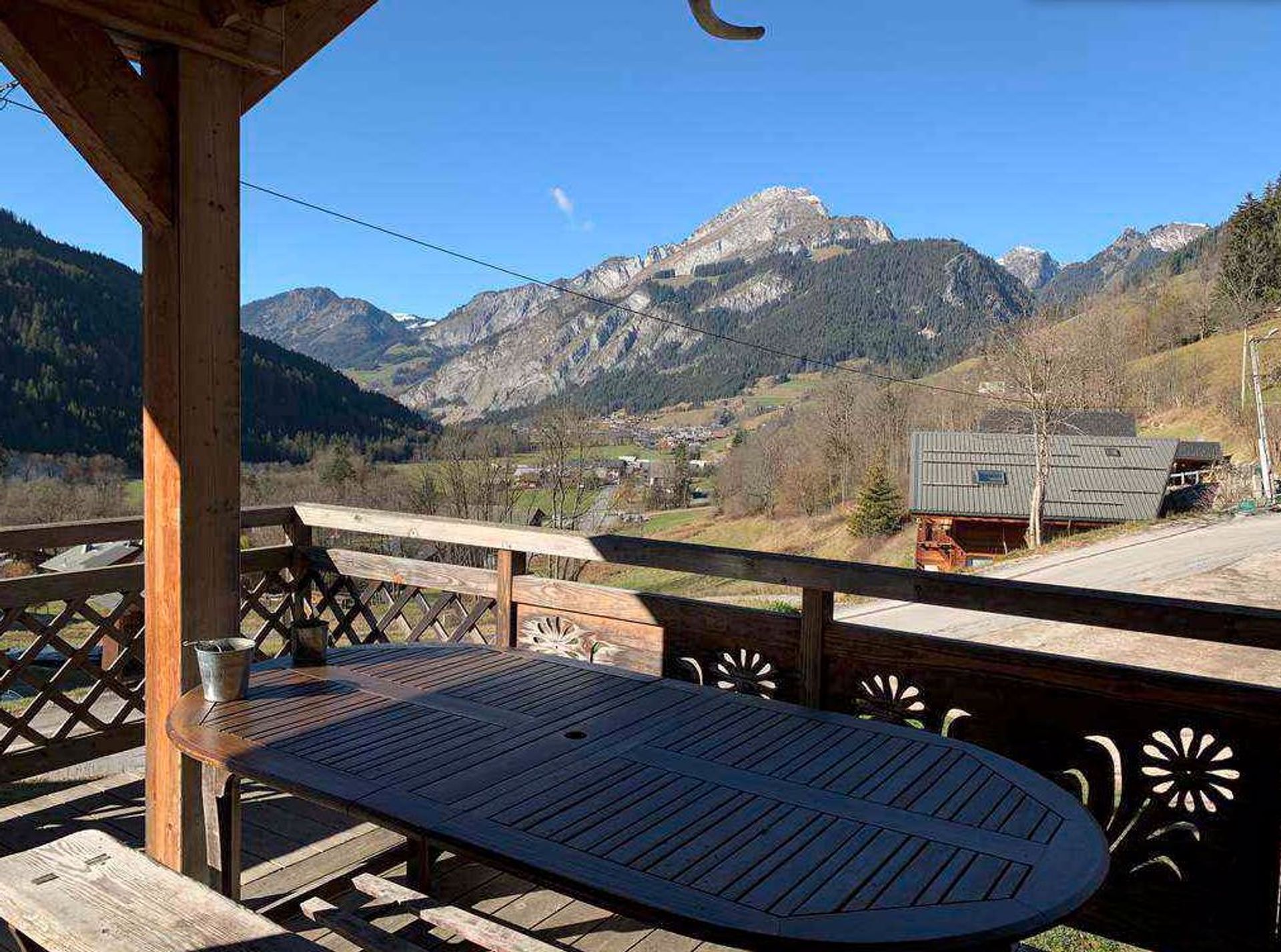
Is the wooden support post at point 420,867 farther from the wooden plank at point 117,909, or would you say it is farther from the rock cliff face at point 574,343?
the rock cliff face at point 574,343

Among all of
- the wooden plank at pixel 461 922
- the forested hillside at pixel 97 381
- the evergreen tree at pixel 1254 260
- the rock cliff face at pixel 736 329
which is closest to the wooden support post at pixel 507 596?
the wooden plank at pixel 461 922

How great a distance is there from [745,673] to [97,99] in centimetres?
227

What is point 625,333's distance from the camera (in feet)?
438

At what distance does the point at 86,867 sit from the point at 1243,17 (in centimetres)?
301

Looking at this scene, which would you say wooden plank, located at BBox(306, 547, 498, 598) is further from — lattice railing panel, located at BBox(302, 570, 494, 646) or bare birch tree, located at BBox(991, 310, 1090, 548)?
bare birch tree, located at BBox(991, 310, 1090, 548)

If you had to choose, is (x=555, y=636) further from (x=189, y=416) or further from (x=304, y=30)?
(x=304, y=30)

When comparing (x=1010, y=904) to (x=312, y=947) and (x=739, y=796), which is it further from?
(x=312, y=947)

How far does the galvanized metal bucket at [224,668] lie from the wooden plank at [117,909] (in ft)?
1.35

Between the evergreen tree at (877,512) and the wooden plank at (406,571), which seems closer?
the wooden plank at (406,571)

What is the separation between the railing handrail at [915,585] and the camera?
1.95 m

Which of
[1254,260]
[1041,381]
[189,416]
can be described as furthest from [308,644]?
[1254,260]

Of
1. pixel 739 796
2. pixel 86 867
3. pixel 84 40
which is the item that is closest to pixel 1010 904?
pixel 739 796

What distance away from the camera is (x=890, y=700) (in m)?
2.42


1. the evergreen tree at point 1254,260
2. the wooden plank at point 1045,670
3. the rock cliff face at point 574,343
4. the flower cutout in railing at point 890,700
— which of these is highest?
the rock cliff face at point 574,343
